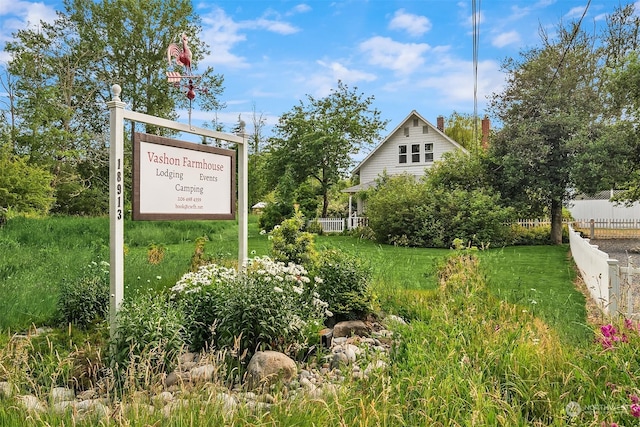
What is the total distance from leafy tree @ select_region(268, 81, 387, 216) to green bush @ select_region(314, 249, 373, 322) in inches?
797

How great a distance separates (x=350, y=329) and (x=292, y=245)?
1489mm

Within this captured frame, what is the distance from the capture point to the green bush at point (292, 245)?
20.6 ft

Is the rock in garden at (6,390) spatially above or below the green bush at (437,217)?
below

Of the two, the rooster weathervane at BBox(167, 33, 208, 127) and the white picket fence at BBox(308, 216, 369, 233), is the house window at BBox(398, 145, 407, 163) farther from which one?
the rooster weathervane at BBox(167, 33, 208, 127)

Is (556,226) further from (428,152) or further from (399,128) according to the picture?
(399,128)

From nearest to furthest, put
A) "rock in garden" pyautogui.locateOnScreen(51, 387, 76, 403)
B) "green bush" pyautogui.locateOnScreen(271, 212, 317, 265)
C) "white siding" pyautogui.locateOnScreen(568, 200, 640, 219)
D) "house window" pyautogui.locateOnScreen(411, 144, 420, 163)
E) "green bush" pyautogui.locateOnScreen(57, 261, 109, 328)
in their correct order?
1. "rock in garden" pyautogui.locateOnScreen(51, 387, 76, 403)
2. "green bush" pyautogui.locateOnScreen(57, 261, 109, 328)
3. "green bush" pyautogui.locateOnScreen(271, 212, 317, 265)
4. "house window" pyautogui.locateOnScreen(411, 144, 420, 163)
5. "white siding" pyautogui.locateOnScreen(568, 200, 640, 219)

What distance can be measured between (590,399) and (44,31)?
98.9 ft

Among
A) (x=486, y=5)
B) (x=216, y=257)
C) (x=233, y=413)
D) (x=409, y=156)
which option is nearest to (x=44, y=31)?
(x=409, y=156)

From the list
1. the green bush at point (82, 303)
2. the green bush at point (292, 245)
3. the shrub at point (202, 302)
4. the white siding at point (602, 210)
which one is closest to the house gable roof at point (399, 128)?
the white siding at point (602, 210)

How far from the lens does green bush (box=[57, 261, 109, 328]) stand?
5391mm

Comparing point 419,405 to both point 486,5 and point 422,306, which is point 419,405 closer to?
point 422,306

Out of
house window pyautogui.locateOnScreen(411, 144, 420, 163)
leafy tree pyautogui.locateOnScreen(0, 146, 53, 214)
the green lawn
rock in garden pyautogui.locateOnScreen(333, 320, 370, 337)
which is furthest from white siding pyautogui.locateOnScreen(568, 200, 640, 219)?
rock in garden pyautogui.locateOnScreen(333, 320, 370, 337)

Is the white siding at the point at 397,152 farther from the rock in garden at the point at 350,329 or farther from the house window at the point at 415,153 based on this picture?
the rock in garden at the point at 350,329

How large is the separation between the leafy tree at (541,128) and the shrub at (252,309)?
48.5 ft
